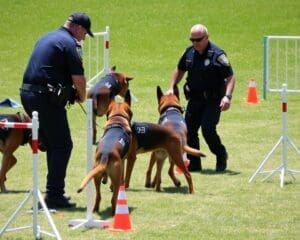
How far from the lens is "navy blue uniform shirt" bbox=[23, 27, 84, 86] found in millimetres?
8773

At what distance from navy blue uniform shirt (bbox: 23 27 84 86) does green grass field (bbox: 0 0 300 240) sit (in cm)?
138

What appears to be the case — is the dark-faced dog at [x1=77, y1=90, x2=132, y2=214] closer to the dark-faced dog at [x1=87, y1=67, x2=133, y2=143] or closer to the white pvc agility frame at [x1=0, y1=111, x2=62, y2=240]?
the white pvc agility frame at [x1=0, y1=111, x2=62, y2=240]

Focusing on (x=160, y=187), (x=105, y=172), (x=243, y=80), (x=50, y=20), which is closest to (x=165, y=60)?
(x=243, y=80)

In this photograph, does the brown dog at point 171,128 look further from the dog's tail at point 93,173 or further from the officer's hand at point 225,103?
the dog's tail at point 93,173

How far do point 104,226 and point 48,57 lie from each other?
186 cm

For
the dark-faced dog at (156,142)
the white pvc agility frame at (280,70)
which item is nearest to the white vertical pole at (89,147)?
the dark-faced dog at (156,142)

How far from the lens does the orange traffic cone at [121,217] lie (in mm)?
7965

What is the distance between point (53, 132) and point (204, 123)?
116 inches

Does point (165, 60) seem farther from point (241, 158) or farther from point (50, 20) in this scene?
point (241, 158)

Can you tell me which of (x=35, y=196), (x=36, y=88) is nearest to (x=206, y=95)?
(x=36, y=88)

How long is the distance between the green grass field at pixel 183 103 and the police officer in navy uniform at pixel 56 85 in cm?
57

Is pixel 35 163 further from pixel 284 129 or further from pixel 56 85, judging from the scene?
pixel 284 129

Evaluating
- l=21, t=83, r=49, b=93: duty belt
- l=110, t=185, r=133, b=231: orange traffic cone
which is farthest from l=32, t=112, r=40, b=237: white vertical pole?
l=21, t=83, r=49, b=93: duty belt

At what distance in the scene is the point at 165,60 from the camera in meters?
24.2
